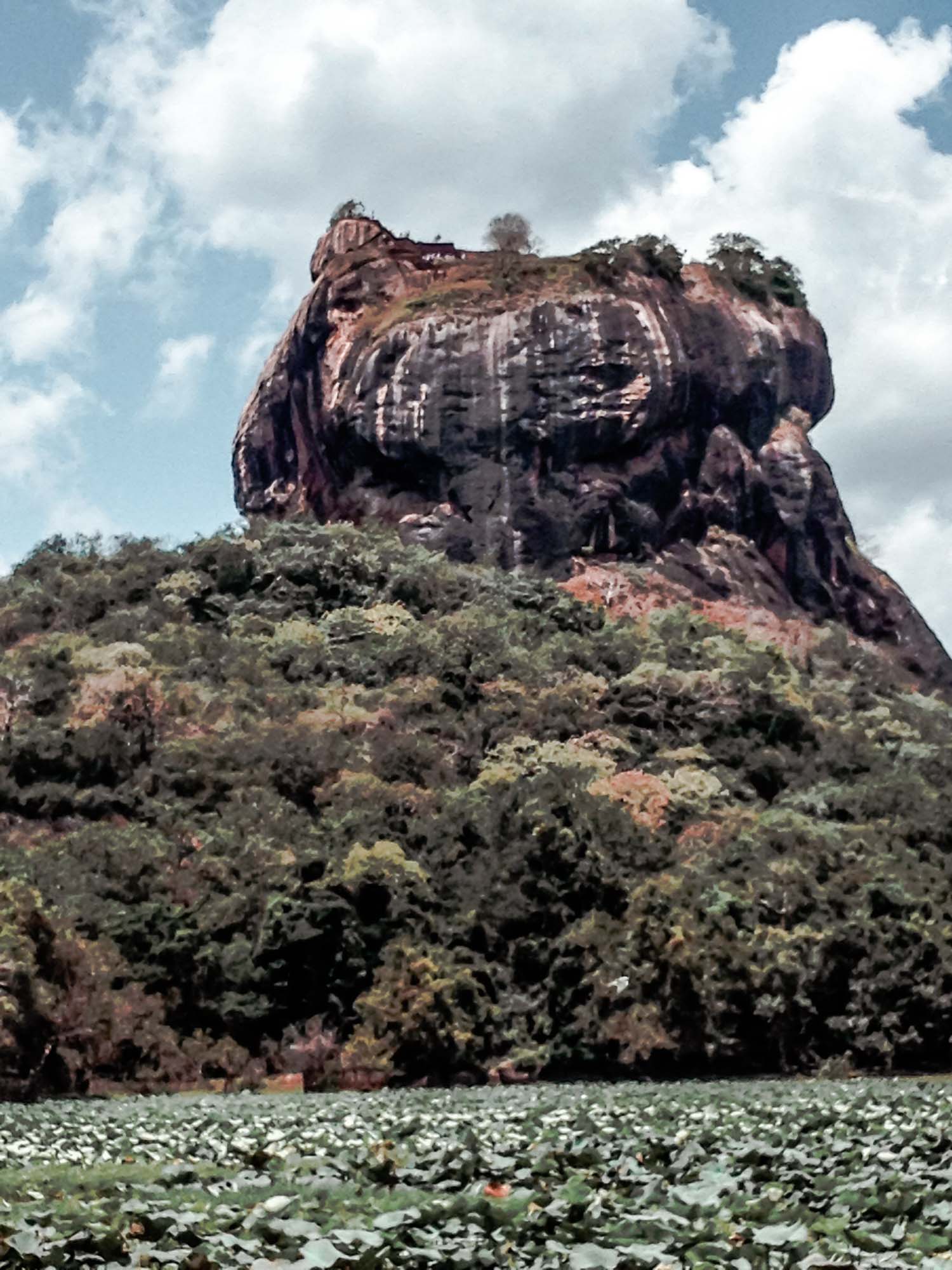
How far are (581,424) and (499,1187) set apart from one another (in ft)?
191

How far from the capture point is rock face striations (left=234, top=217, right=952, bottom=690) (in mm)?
68125

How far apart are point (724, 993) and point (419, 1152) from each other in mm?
21080

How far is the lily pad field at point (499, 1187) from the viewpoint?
8.41 metres

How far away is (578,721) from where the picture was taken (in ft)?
169

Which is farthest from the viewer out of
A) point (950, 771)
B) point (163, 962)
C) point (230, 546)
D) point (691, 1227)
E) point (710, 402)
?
point (710, 402)

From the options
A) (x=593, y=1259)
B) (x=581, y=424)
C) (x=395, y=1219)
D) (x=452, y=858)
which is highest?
(x=581, y=424)

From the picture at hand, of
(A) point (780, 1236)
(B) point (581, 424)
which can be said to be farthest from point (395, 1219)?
(B) point (581, 424)

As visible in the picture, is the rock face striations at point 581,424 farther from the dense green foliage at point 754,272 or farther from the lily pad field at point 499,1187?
the lily pad field at point 499,1187

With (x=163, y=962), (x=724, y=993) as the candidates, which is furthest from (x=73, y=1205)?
(x=163, y=962)

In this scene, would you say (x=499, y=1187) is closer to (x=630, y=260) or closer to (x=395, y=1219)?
(x=395, y=1219)

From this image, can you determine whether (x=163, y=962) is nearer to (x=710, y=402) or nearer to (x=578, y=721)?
(x=578, y=721)

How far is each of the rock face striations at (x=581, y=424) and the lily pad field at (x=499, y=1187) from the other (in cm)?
5026

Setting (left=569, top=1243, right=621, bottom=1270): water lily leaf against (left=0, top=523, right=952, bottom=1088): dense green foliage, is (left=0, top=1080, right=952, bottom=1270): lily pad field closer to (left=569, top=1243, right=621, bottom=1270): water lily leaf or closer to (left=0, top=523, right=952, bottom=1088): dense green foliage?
(left=569, top=1243, right=621, bottom=1270): water lily leaf

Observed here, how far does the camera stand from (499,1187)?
11.0 m
